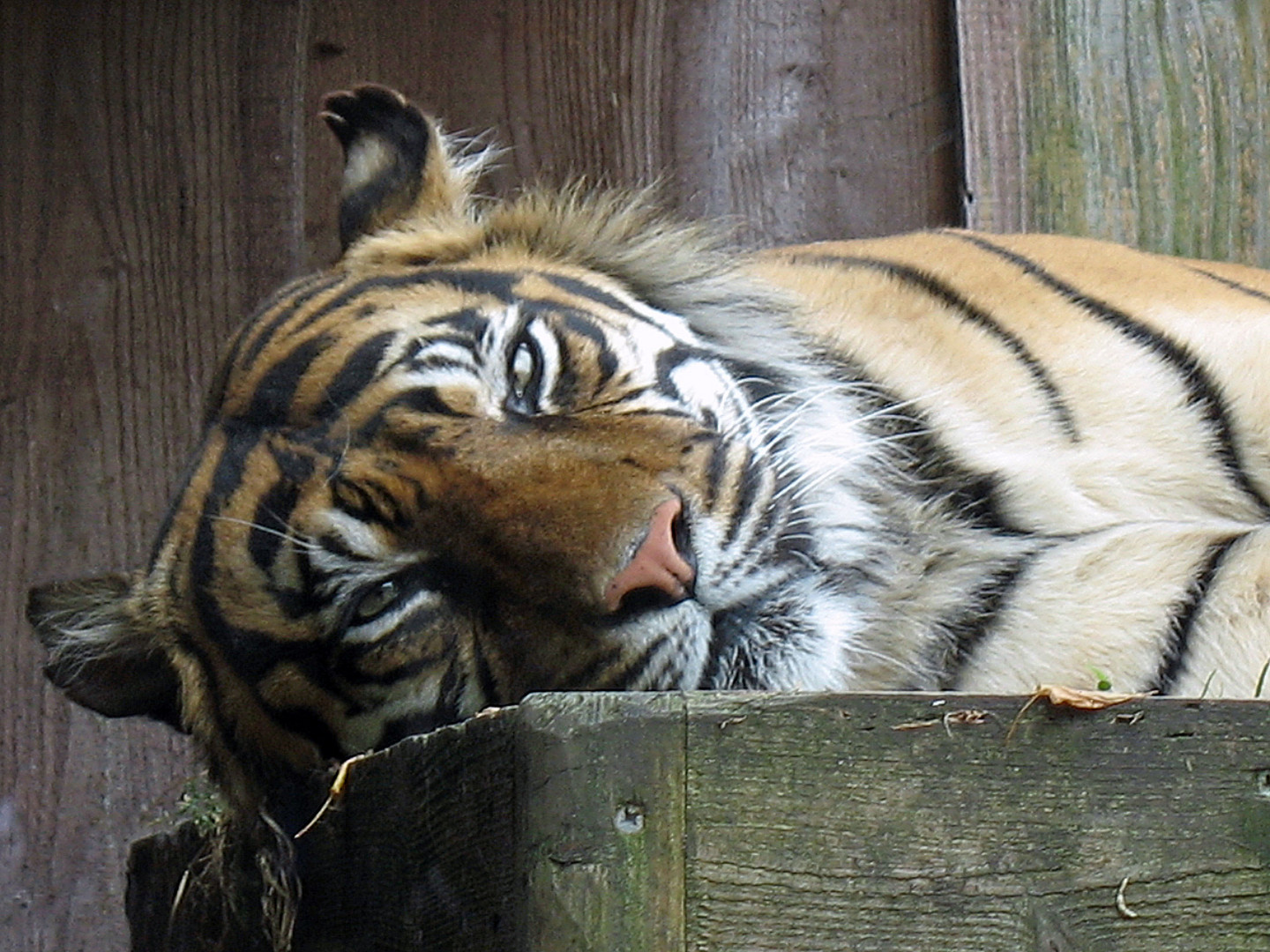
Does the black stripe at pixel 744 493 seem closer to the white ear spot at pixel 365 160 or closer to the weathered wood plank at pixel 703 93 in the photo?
the white ear spot at pixel 365 160

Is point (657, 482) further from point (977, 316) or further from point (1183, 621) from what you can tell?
point (977, 316)

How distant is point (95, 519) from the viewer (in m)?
3.45

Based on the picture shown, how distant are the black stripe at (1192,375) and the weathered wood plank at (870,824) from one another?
124 cm

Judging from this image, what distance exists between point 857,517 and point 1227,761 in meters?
1.06

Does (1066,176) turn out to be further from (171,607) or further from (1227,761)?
(1227,761)

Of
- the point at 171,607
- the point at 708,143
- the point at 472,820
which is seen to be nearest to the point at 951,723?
the point at 472,820

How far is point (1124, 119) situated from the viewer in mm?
3707

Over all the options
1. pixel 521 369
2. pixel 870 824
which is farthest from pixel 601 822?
pixel 521 369

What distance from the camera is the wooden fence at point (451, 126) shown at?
344cm

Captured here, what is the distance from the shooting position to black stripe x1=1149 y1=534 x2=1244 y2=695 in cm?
219

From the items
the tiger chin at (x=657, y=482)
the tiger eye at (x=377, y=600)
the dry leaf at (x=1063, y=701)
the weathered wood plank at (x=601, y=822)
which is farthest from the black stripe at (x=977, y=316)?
the weathered wood plank at (x=601, y=822)

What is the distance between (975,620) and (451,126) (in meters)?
1.81

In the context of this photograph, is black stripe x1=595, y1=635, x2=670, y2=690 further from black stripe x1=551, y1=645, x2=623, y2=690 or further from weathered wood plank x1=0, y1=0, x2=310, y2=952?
weathered wood plank x1=0, y1=0, x2=310, y2=952

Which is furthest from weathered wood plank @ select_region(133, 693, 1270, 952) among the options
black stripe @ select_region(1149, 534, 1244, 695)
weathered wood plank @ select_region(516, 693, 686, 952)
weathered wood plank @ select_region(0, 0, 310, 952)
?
weathered wood plank @ select_region(0, 0, 310, 952)
